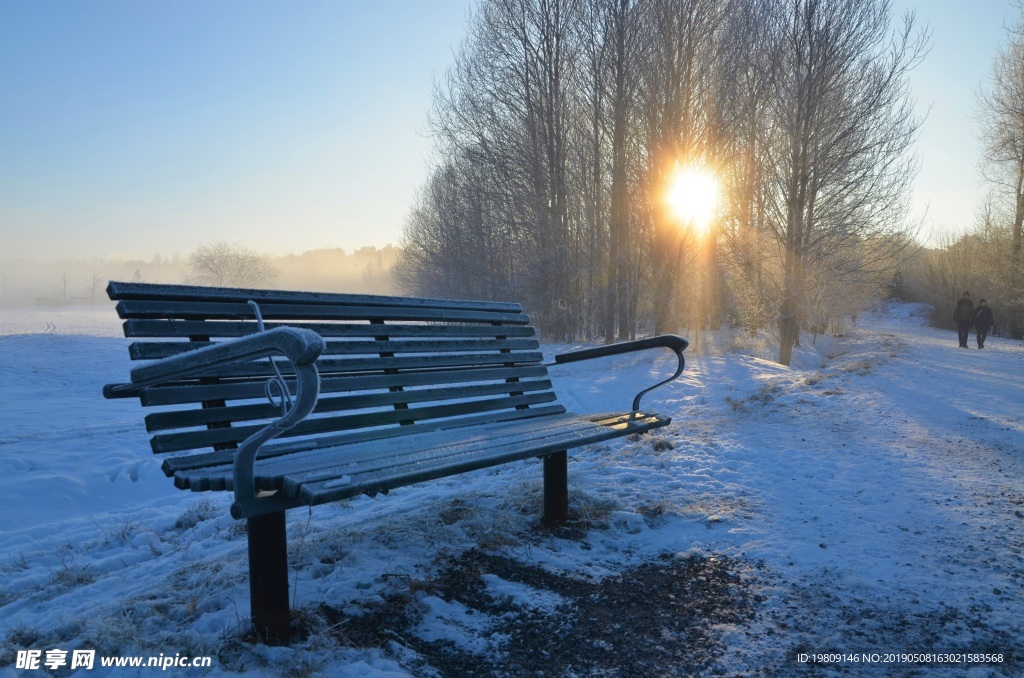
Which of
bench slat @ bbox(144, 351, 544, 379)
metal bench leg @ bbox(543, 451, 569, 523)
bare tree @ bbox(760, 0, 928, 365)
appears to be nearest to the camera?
bench slat @ bbox(144, 351, 544, 379)

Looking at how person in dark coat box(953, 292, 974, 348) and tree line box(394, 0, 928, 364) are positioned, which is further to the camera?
person in dark coat box(953, 292, 974, 348)

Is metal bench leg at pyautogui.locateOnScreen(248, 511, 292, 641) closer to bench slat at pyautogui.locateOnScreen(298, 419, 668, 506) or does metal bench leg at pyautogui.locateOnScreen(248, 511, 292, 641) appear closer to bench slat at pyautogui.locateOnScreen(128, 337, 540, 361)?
bench slat at pyautogui.locateOnScreen(298, 419, 668, 506)

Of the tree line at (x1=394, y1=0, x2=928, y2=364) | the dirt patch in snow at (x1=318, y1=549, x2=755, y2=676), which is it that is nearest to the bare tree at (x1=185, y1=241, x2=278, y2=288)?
the tree line at (x1=394, y1=0, x2=928, y2=364)

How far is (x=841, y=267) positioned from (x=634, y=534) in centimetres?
1450

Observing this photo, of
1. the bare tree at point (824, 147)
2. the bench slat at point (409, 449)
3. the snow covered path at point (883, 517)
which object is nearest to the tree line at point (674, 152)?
the bare tree at point (824, 147)

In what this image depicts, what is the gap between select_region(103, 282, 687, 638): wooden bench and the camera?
1.84 metres

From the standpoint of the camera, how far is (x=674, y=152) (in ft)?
49.2

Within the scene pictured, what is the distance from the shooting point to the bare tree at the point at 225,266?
67438 mm

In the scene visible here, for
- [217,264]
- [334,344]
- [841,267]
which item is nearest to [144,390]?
[334,344]

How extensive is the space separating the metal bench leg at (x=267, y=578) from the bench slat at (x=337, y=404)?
0.46 meters

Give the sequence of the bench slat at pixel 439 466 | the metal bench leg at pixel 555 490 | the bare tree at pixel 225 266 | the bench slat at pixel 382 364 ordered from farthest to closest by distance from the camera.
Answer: the bare tree at pixel 225 266
the metal bench leg at pixel 555 490
the bench slat at pixel 382 364
the bench slat at pixel 439 466

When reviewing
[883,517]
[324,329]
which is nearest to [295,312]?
[324,329]

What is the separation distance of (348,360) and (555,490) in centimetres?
121

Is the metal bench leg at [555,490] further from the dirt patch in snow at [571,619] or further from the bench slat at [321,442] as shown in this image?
the dirt patch in snow at [571,619]
